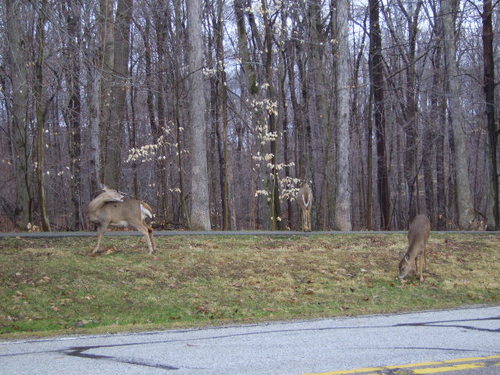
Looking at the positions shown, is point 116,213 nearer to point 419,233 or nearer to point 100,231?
point 100,231

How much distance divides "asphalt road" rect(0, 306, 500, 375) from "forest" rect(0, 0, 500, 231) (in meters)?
6.50

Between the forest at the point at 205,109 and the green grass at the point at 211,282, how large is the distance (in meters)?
3.37

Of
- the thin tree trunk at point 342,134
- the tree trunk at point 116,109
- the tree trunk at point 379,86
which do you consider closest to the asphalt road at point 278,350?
the thin tree trunk at point 342,134

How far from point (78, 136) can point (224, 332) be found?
22.4 m

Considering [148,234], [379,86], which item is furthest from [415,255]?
[379,86]

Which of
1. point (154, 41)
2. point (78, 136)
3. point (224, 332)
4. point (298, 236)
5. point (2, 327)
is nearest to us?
point (224, 332)

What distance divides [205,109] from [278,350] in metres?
20.4

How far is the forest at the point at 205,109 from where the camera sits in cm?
1934

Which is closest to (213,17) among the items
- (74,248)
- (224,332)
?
(74,248)

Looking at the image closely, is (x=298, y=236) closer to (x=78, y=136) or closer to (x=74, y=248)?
(x=74, y=248)

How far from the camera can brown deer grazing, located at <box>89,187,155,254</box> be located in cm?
A: 1488

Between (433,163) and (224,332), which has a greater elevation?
(433,163)

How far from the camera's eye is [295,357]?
6883 mm

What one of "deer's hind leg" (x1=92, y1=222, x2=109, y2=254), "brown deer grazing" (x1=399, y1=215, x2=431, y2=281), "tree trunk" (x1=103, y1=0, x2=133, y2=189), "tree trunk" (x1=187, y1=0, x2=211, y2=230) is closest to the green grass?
"deer's hind leg" (x1=92, y1=222, x2=109, y2=254)
